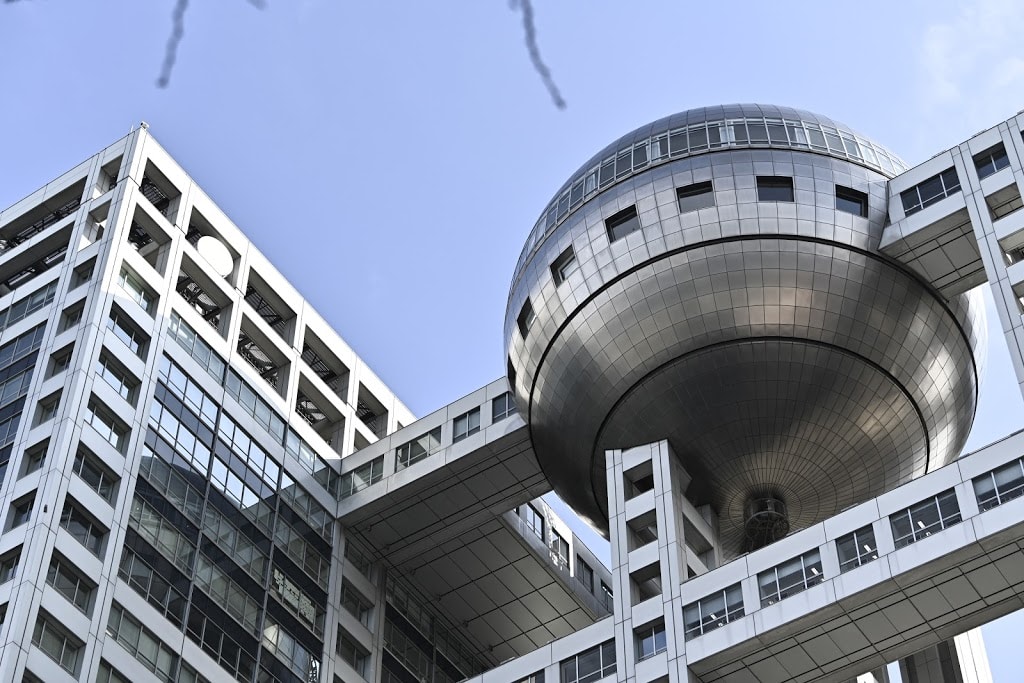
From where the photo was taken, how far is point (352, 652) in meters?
62.7

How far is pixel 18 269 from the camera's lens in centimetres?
6369

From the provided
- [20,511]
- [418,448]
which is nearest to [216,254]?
[418,448]

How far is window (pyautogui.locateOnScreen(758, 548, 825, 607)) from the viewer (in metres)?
46.9

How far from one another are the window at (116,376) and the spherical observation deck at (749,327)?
1472 centimetres

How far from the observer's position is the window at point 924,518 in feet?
148

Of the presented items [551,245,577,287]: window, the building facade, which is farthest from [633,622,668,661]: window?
[551,245,577,287]: window

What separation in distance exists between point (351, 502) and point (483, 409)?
749 centimetres

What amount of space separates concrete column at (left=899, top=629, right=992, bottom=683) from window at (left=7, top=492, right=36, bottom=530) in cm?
3205

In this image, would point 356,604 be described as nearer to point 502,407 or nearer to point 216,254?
point 502,407

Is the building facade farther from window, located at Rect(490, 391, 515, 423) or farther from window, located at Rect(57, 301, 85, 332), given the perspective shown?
window, located at Rect(57, 301, 85, 332)

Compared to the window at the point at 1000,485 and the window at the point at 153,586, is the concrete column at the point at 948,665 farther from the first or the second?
the window at the point at 153,586

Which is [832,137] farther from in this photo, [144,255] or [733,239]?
[144,255]

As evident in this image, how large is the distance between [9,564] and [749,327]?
2612 cm

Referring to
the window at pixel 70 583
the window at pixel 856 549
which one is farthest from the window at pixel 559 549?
the window at pixel 70 583
